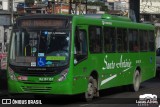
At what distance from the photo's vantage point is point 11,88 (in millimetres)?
14055

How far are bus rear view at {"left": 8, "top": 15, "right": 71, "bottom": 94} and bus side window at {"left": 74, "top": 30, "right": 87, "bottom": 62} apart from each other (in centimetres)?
34

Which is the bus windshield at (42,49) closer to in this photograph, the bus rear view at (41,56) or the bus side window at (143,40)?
the bus rear view at (41,56)

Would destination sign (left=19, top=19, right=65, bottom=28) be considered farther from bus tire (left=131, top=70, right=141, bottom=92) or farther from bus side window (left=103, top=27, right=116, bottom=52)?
bus tire (left=131, top=70, right=141, bottom=92)

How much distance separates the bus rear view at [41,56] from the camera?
1366 centimetres

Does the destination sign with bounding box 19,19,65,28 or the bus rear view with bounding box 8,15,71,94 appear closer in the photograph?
the bus rear view with bounding box 8,15,71,94

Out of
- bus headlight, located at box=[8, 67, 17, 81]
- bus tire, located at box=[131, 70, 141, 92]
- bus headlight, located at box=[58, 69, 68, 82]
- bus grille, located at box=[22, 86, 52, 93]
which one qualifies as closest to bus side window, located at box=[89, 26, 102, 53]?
bus headlight, located at box=[58, 69, 68, 82]

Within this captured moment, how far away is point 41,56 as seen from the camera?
543 inches

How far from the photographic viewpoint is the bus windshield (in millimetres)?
13727

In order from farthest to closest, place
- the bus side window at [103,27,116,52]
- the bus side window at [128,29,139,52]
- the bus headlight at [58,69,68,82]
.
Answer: the bus side window at [128,29,139,52]
the bus side window at [103,27,116,52]
the bus headlight at [58,69,68,82]

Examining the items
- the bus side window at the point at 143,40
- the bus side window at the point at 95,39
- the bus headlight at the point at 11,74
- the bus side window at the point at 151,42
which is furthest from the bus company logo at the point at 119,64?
the bus headlight at the point at 11,74

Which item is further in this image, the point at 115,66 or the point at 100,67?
the point at 115,66

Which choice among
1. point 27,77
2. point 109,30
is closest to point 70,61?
point 27,77

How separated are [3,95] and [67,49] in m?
3.84

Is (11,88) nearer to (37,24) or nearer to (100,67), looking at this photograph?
(37,24)
